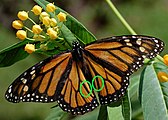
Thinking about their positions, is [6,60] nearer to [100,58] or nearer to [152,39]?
[100,58]

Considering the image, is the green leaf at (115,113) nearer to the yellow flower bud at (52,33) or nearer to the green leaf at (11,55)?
the yellow flower bud at (52,33)

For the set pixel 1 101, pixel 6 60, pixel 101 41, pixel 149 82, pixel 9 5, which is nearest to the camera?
pixel 101 41

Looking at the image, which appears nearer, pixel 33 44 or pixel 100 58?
pixel 100 58

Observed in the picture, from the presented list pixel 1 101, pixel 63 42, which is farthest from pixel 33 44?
pixel 1 101

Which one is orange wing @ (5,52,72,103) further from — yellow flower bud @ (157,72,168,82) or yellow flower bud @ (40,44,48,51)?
yellow flower bud @ (157,72,168,82)

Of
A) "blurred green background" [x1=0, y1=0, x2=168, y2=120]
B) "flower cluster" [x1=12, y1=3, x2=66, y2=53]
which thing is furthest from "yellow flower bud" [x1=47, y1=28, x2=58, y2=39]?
"blurred green background" [x1=0, y1=0, x2=168, y2=120]

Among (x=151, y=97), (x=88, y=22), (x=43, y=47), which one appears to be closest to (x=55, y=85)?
(x=43, y=47)
